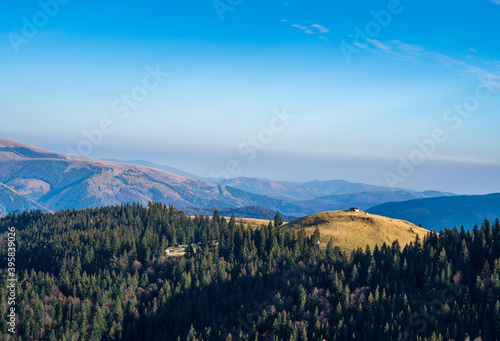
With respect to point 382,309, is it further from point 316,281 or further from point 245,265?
point 245,265

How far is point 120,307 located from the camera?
157 m

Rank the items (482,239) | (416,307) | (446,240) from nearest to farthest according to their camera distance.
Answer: (416,307) < (482,239) < (446,240)

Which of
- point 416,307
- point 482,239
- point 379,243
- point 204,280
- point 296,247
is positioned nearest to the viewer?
point 416,307

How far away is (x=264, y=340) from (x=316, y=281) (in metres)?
33.3

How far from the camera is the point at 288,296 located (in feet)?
479

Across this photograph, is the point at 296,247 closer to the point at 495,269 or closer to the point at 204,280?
the point at 204,280

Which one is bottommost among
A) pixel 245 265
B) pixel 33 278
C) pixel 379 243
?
pixel 33 278

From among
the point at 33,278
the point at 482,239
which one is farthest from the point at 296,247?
the point at 33,278

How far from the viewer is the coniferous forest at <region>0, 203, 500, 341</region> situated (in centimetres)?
12151

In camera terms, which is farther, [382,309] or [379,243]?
[379,243]

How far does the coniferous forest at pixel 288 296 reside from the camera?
122 m

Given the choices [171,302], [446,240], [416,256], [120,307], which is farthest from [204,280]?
[446,240]

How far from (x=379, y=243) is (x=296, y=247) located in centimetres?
4569

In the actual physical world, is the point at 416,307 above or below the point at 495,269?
below
